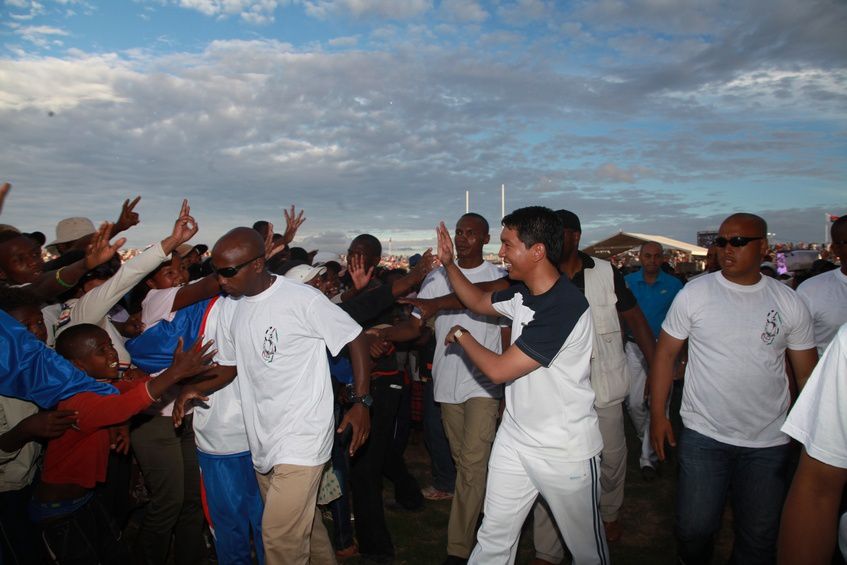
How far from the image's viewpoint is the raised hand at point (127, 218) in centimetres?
451

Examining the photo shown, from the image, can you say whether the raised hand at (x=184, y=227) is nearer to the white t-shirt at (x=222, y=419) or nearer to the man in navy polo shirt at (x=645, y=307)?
the white t-shirt at (x=222, y=419)

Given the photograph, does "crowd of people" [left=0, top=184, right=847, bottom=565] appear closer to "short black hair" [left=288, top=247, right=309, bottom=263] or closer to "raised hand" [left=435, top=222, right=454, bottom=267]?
"raised hand" [left=435, top=222, right=454, bottom=267]

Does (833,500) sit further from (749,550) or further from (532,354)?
(749,550)

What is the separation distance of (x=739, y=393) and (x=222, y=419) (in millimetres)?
3270

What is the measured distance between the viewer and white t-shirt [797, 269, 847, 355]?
4012 mm

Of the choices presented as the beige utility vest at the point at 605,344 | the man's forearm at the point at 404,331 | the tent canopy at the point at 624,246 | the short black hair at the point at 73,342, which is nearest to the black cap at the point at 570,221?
the beige utility vest at the point at 605,344

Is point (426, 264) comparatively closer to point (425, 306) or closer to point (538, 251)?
point (425, 306)

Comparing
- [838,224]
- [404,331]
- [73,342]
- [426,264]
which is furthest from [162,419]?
[838,224]

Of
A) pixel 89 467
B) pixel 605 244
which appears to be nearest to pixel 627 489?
pixel 89 467

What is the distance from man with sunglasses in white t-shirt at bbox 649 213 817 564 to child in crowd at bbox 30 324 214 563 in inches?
119

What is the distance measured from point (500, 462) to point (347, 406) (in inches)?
61.9

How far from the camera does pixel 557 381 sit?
10.3 feet

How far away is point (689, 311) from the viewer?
11.8ft

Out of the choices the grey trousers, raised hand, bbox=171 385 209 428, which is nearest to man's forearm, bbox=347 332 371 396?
raised hand, bbox=171 385 209 428
